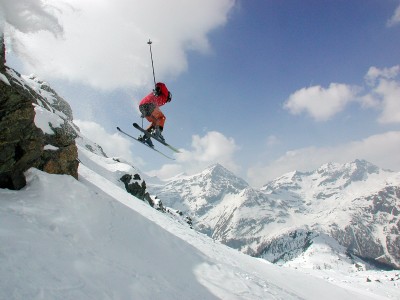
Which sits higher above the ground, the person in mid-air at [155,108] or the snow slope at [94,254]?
the person in mid-air at [155,108]

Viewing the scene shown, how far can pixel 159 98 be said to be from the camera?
18469 millimetres

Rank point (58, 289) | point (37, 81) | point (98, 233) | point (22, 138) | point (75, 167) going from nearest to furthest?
1. point (58, 289)
2. point (98, 233)
3. point (22, 138)
4. point (75, 167)
5. point (37, 81)

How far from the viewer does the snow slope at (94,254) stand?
8.95 m

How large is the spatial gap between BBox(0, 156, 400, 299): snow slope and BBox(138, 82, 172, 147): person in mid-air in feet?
15.7

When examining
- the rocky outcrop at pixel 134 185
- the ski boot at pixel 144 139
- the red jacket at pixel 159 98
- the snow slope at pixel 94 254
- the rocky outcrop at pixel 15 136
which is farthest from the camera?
the rocky outcrop at pixel 134 185

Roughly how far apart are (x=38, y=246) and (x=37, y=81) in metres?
121

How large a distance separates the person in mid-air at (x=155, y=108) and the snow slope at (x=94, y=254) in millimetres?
4783

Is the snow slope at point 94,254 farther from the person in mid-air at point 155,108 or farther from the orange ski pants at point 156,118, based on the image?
the orange ski pants at point 156,118

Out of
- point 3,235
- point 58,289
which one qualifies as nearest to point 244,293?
point 58,289

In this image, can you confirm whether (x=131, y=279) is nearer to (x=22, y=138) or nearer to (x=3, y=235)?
(x=3, y=235)

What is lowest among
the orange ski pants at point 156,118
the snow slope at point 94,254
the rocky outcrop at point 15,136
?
the snow slope at point 94,254

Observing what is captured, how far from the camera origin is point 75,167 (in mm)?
21203

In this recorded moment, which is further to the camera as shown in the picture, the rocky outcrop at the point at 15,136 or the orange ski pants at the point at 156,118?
the orange ski pants at the point at 156,118

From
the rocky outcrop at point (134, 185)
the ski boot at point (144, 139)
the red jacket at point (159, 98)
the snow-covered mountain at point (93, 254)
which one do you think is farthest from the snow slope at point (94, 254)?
the rocky outcrop at point (134, 185)
